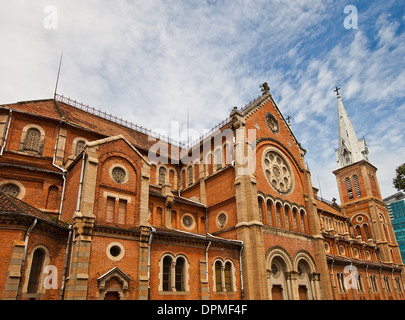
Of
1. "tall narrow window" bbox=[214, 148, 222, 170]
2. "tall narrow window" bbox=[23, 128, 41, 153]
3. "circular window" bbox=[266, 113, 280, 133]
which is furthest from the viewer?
"circular window" bbox=[266, 113, 280, 133]

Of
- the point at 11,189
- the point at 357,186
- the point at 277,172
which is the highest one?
the point at 357,186

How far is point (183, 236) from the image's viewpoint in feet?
72.4

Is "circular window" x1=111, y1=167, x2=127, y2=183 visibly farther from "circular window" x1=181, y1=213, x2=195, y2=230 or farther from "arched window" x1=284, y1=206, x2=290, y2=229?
"arched window" x1=284, y1=206, x2=290, y2=229

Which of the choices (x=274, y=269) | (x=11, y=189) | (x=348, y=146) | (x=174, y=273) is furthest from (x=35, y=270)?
(x=348, y=146)

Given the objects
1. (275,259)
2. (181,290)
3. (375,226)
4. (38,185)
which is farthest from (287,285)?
(375,226)

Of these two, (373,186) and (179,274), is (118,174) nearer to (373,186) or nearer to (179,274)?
(179,274)

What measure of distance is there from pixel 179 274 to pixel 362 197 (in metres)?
45.0

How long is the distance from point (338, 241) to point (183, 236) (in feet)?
99.4

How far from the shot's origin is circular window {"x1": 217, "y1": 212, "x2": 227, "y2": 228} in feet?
92.5

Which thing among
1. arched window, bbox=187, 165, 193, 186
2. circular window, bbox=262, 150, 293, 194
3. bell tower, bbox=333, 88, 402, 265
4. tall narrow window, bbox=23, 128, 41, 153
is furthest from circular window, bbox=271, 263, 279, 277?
bell tower, bbox=333, 88, 402, 265

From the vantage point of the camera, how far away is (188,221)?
28328 mm

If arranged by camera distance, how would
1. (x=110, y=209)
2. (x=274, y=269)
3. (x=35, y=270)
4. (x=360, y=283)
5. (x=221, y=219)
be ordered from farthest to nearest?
(x=360, y=283)
(x=221, y=219)
(x=274, y=269)
(x=110, y=209)
(x=35, y=270)

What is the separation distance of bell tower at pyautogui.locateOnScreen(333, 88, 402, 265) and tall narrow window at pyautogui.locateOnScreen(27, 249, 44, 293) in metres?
46.1
